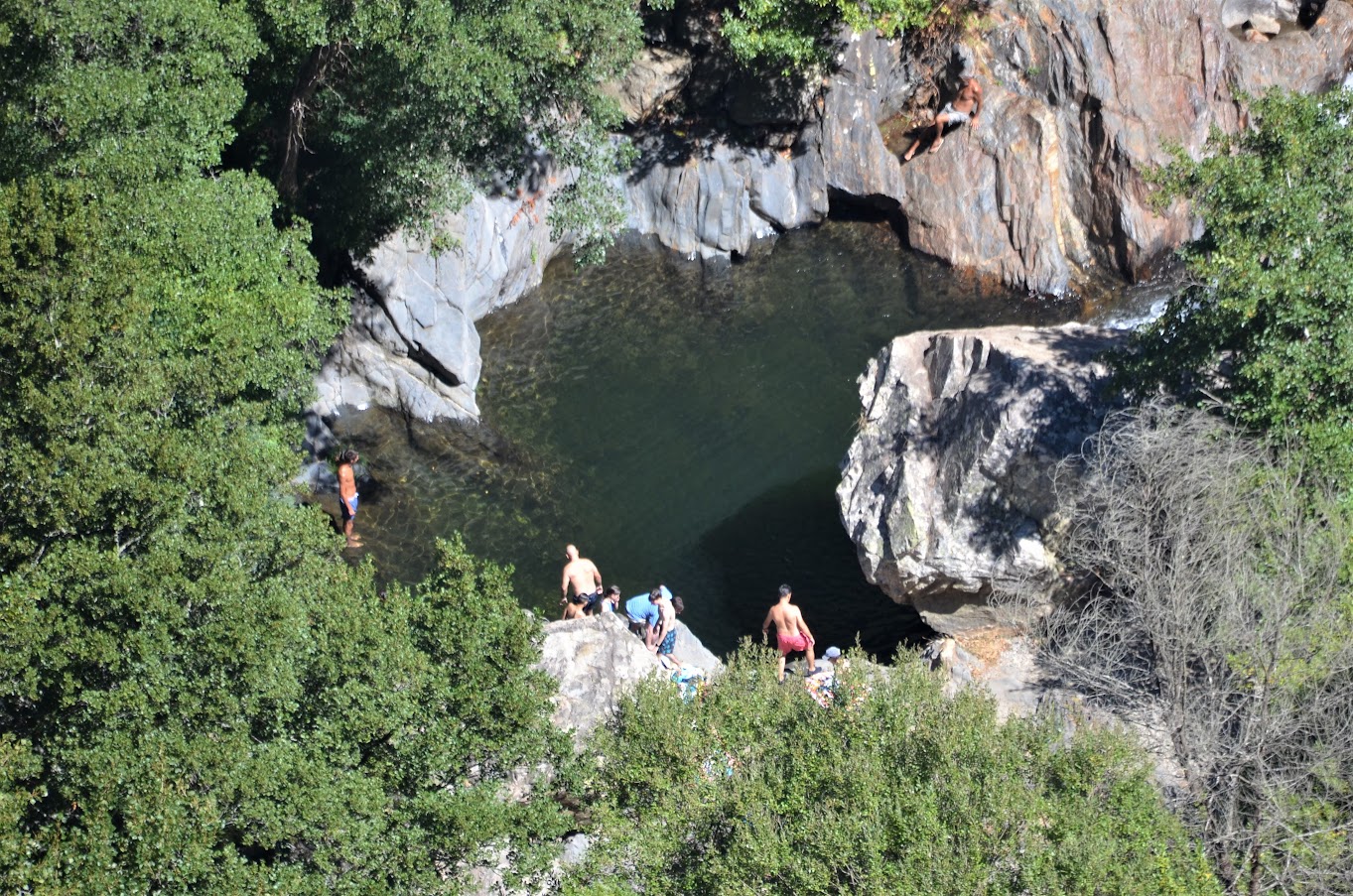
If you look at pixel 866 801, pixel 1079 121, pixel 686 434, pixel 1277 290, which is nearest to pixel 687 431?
pixel 686 434

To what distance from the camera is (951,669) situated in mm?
15867

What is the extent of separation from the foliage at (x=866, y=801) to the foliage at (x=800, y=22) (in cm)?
1641

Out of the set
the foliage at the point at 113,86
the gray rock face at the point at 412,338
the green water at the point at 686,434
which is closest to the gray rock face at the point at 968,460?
the green water at the point at 686,434

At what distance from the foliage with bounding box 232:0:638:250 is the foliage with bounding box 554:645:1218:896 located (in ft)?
36.3

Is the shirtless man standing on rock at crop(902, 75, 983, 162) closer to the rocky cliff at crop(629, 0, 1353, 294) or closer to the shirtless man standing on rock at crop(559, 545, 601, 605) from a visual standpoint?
the rocky cliff at crop(629, 0, 1353, 294)

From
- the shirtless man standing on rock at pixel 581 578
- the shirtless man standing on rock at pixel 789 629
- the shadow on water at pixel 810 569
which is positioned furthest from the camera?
the shadow on water at pixel 810 569

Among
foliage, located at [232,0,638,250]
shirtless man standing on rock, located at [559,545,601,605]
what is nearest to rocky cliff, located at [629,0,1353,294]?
foliage, located at [232,0,638,250]

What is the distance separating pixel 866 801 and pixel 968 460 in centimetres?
728

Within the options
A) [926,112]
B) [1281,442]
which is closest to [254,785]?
[1281,442]

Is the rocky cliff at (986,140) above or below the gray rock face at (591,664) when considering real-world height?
above

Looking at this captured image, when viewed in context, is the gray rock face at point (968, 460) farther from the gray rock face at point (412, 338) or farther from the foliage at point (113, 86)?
the foliage at point (113, 86)

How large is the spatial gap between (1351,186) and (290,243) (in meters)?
14.1

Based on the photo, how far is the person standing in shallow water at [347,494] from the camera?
19.7m

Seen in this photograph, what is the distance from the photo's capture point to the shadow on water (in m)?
18.2
